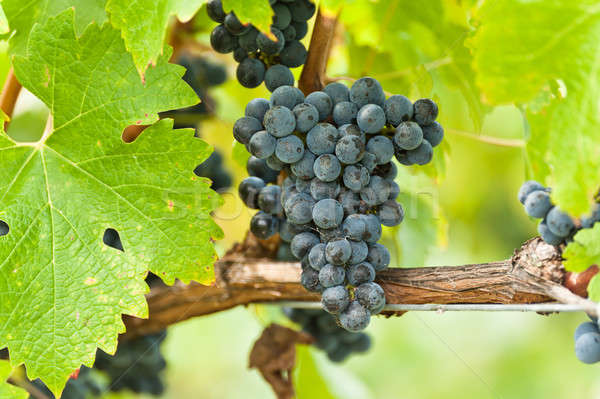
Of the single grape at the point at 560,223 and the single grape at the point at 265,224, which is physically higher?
the single grape at the point at 560,223

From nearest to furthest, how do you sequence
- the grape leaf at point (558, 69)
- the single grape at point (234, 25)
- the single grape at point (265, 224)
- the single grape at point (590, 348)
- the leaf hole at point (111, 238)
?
the grape leaf at point (558, 69) → the single grape at point (590, 348) → the single grape at point (234, 25) → the single grape at point (265, 224) → the leaf hole at point (111, 238)

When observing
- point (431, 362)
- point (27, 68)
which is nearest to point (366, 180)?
point (27, 68)

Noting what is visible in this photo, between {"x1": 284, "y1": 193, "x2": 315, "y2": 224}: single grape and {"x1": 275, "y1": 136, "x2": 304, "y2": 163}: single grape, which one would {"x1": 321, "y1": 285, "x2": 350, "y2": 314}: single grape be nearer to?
{"x1": 284, "y1": 193, "x2": 315, "y2": 224}: single grape

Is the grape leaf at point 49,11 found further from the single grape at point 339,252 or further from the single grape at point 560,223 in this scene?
the single grape at point 560,223

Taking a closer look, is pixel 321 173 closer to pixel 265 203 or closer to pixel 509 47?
pixel 265 203

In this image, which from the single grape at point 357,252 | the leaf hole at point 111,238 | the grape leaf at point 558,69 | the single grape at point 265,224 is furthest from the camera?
the leaf hole at point 111,238

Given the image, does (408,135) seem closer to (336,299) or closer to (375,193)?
(375,193)

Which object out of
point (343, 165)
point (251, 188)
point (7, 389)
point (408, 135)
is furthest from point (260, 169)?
point (7, 389)

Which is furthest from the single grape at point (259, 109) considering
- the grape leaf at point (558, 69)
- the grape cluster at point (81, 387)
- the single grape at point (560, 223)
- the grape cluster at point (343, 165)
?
the grape cluster at point (81, 387)
